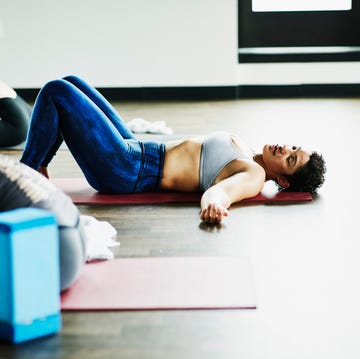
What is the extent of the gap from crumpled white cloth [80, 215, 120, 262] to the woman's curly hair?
3.10 feet

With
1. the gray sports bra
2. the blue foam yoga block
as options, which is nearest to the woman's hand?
the gray sports bra

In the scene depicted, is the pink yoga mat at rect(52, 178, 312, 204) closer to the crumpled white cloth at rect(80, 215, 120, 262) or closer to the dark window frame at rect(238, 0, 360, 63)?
the crumpled white cloth at rect(80, 215, 120, 262)

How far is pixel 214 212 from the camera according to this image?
3035mm

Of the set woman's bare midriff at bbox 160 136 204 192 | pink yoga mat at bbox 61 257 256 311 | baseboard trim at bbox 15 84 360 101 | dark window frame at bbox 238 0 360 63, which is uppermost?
dark window frame at bbox 238 0 360 63

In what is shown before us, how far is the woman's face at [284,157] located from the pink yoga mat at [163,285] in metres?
0.81

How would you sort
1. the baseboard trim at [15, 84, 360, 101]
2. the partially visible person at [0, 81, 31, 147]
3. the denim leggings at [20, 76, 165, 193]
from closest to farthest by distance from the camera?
the denim leggings at [20, 76, 165, 193] → the partially visible person at [0, 81, 31, 147] → the baseboard trim at [15, 84, 360, 101]

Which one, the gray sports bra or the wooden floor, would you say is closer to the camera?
the wooden floor

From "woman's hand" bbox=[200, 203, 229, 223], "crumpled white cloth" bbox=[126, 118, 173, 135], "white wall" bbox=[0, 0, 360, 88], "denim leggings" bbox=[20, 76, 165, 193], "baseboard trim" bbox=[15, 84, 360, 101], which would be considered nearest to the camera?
"woman's hand" bbox=[200, 203, 229, 223]

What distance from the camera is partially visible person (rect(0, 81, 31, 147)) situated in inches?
183

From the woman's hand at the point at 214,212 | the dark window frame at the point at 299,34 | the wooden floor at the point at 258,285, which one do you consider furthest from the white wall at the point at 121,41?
the woman's hand at the point at 214,212

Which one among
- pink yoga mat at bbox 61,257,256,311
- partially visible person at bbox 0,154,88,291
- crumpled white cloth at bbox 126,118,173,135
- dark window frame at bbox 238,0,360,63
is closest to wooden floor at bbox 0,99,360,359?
pink yoga mat at bbox 61,257,256,311

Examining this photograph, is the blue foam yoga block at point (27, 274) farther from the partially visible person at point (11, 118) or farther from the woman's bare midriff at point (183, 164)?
the partially visible person at point (11, 118)

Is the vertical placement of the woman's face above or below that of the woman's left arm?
above

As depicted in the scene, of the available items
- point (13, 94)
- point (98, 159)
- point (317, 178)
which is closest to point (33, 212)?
point (98, 159)
